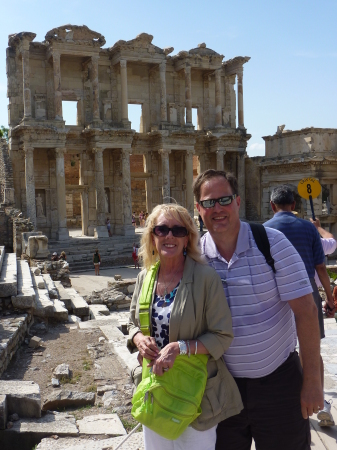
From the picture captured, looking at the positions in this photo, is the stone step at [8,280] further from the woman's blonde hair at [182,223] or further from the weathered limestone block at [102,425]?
the woman's blonde hair at [182,223]

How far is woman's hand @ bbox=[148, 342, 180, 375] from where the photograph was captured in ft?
9.18

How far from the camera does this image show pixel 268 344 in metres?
2.97

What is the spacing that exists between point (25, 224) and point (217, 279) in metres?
18.6

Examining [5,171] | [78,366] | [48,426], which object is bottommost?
[78,366]

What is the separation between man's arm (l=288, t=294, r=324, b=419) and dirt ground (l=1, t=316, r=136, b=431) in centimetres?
247

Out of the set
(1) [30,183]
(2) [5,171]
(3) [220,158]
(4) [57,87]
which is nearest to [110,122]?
(4) [57,87]

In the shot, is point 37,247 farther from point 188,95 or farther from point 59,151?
point 188,95

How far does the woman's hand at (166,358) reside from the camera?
9.18ft

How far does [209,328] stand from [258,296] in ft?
1.17

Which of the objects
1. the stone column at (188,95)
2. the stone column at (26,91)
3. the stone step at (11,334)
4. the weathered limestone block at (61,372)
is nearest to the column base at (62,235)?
the stone column at (26,91)

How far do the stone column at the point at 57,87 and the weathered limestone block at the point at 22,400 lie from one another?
21431 millimetres

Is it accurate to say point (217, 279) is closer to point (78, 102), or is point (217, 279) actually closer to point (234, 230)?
point (234, 230)

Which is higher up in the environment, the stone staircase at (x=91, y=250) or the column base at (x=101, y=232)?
the column base at (x=101, y=232)

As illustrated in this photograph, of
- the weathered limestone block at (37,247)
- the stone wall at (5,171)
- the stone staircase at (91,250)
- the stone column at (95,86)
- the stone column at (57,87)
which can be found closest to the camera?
the weathered limestone block at (37,247)
